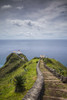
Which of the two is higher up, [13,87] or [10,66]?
[13,87]

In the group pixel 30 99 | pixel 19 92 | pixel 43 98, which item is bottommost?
pixel 19 92

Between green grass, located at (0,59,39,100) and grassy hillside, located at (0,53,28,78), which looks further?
grassy hillside, located at (0,53,28,78)

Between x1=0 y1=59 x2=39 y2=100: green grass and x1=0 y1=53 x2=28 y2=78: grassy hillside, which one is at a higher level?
x1=0 y1=59 x2=39 y2=100: green grass

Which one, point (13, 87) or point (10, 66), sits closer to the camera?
point (13, 87)

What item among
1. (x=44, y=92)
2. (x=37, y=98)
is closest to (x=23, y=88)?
(x=44, y=92)

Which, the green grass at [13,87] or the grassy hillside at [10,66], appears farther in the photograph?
the grassy hillside at [10,66]

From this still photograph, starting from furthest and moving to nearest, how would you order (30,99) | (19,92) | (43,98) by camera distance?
1. (19,92)
2. (43,98)
3. (30,99)

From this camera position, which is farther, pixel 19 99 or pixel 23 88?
pixel 23 88

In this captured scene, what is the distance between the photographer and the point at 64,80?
12930 mm

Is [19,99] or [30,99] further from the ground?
[30,99]

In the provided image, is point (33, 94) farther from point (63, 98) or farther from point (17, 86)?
point (17, 86)

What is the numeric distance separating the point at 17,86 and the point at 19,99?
2.61 m

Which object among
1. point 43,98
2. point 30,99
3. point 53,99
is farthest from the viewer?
point 43,98

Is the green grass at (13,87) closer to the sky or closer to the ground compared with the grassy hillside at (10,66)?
closer to the sky
